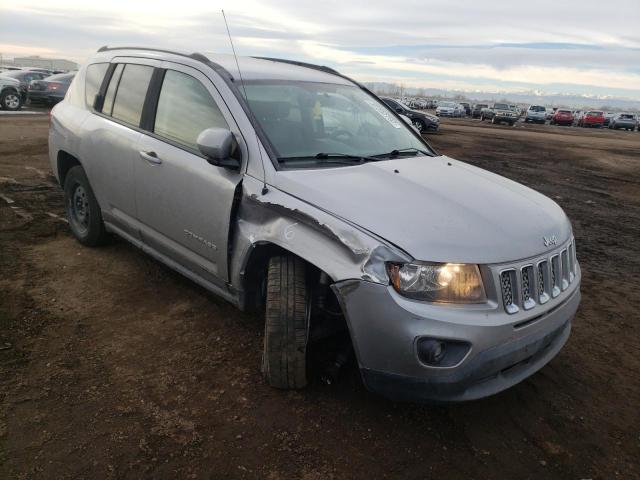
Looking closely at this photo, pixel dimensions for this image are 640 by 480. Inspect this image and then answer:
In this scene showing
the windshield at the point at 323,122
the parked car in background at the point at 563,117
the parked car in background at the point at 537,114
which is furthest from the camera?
the parked car in background at the point at 563,117

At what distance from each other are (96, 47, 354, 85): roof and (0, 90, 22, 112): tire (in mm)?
17742

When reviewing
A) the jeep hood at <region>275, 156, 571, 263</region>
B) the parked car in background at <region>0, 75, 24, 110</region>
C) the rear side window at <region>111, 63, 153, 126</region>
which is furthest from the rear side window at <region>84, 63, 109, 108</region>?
the parked car in background at <region>0, 75, 24, 110</region>

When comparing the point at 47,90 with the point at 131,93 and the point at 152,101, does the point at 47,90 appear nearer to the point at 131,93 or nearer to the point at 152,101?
the point at 131,93

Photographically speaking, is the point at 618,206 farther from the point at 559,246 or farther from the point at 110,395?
the point at 110,395

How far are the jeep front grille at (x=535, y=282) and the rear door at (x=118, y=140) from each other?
270 cm

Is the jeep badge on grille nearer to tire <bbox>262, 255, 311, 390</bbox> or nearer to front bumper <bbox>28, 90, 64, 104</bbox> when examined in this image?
tire <bbox>262, 255, 311, 390</bbox>

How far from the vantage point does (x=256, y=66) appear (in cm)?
Result: 374

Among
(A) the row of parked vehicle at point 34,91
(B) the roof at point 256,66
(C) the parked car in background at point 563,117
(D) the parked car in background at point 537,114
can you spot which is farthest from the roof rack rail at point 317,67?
(C) the parked car in background at point 563,117

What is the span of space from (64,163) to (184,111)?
6.93 ft

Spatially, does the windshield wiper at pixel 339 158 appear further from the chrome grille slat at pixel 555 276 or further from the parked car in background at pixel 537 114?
the parked car in background at pixel 537 114

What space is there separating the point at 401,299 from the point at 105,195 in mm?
2949

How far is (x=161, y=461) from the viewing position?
241 cm

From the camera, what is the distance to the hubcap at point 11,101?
1925 centimetres

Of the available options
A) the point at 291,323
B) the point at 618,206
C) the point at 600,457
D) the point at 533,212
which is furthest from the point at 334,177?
the point at 618,206
